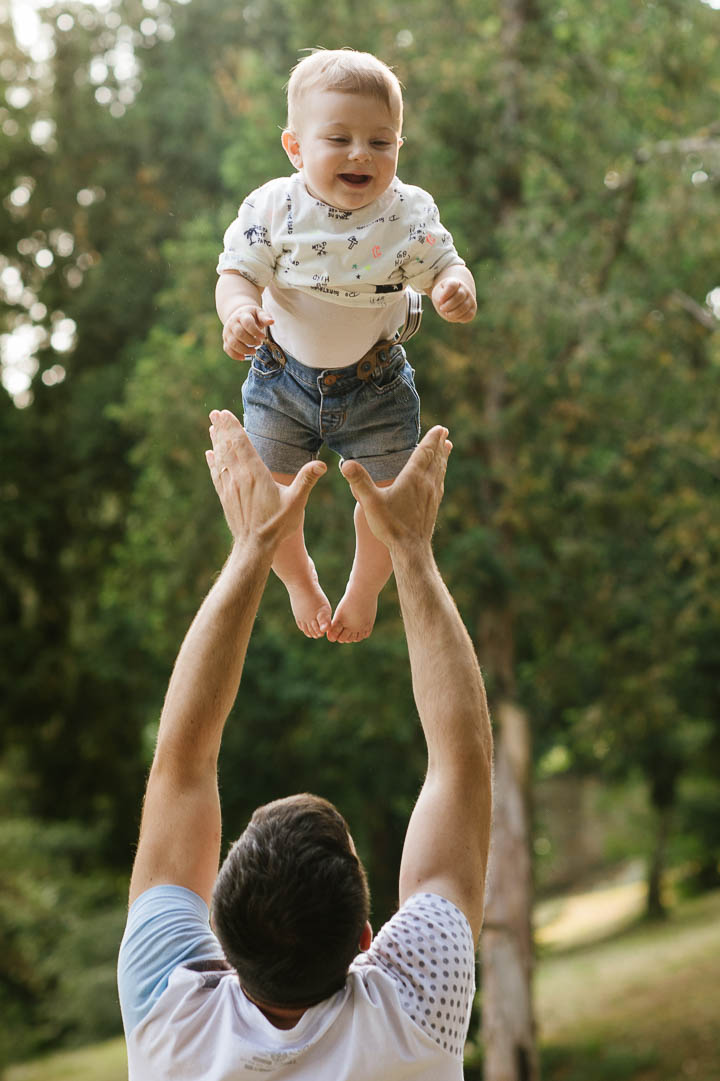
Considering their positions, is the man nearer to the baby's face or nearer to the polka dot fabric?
the polka dot fabric

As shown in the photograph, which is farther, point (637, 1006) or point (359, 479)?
point (637, 1006)

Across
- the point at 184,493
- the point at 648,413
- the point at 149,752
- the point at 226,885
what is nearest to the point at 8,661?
the point at 149,752

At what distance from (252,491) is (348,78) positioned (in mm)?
727

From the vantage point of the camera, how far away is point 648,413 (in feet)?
27.9

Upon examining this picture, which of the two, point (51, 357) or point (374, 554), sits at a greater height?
point (374, 554)

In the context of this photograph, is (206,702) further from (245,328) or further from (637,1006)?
(637,1006)

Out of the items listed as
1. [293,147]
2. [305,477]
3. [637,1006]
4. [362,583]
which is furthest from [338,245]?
[637,1006]

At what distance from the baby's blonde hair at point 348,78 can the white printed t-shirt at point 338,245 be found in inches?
5.9

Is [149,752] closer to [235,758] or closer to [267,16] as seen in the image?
[235,758]

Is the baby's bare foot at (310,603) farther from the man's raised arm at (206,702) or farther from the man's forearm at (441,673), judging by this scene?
the man's forearm at (441,673)

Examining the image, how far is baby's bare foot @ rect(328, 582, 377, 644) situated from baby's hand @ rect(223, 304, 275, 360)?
0.65m

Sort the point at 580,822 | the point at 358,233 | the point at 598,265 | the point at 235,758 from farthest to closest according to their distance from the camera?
the point at 580,822
the point at 235,758
the point at 598,265
the point at 358,233

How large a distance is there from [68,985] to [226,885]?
10144 mm

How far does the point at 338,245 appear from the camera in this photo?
222 cm
